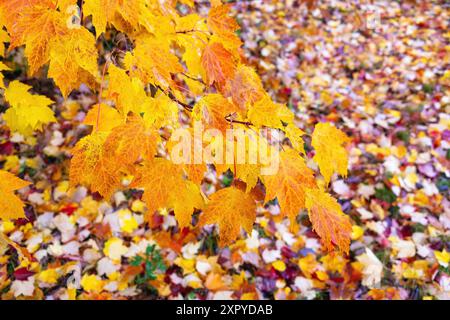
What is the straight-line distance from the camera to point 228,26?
1709 millimetres

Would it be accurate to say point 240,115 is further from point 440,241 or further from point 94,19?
point 440,241

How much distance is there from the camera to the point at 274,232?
326 cm

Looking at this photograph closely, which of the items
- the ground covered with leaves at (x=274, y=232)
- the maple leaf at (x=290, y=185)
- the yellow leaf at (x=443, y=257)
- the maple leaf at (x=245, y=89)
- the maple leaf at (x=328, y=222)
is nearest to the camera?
the maple leaf at (x=290, y=185)

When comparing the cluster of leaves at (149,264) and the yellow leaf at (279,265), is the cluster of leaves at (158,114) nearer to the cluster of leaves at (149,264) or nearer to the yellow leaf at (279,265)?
the cluster of leaves at (149,264)

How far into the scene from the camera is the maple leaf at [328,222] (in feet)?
4.83

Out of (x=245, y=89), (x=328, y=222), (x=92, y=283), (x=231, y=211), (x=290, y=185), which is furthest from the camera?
(x=92, y=283)

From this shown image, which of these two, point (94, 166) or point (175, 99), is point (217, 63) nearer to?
point (175, 99)

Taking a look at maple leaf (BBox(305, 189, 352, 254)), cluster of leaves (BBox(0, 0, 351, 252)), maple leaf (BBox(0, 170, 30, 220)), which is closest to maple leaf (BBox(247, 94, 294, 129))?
cluster of leaves (BBox(0, 0, 351, 252))

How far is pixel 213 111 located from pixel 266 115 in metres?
0.25

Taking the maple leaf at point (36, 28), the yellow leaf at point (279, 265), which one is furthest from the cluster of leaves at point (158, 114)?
the yellow leaf at point (279, 265)

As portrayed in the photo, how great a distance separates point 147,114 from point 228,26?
22.6 inches

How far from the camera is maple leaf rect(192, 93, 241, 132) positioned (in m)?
1.44

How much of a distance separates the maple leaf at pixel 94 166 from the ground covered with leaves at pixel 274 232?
57 cm

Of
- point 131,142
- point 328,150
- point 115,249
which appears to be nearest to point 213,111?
point 131,142
